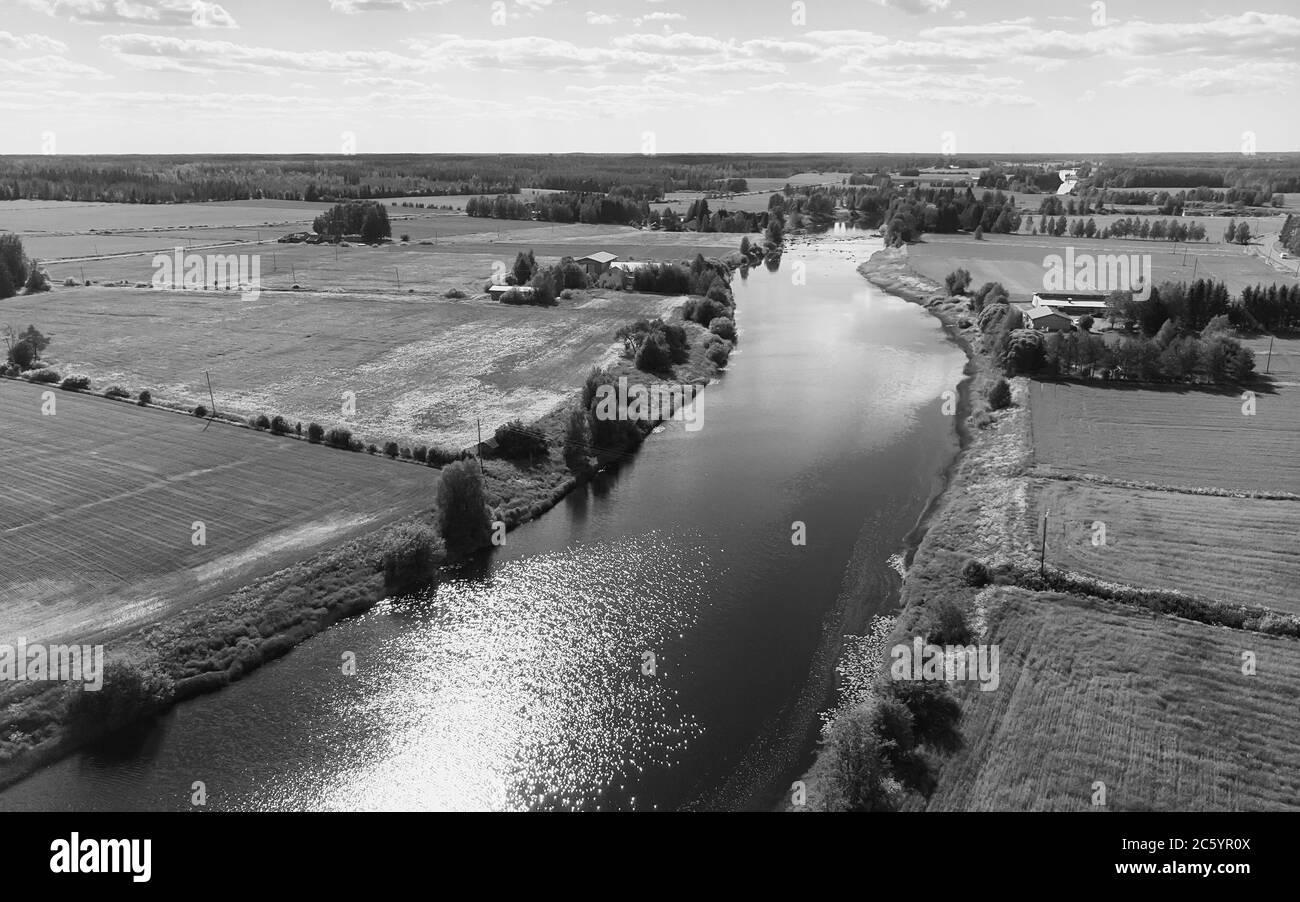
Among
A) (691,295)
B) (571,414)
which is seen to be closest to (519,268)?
(691,295)

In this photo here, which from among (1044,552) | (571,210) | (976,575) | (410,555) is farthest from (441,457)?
(571,210)

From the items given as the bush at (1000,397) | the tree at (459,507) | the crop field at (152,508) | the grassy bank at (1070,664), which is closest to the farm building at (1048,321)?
the bush at (1000,397)

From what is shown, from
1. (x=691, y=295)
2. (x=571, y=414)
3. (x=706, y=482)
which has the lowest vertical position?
(x=706, y=482)

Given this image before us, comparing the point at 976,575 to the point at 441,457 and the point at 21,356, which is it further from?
the point at 21,356

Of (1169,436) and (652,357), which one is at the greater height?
(652,357)

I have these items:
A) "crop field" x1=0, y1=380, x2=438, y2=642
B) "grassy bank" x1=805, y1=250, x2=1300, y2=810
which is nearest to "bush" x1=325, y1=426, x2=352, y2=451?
"crop field" x1=0, y1=380, x2=438, y2=642

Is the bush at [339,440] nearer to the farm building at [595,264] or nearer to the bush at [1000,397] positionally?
the bush at [1000,397]
